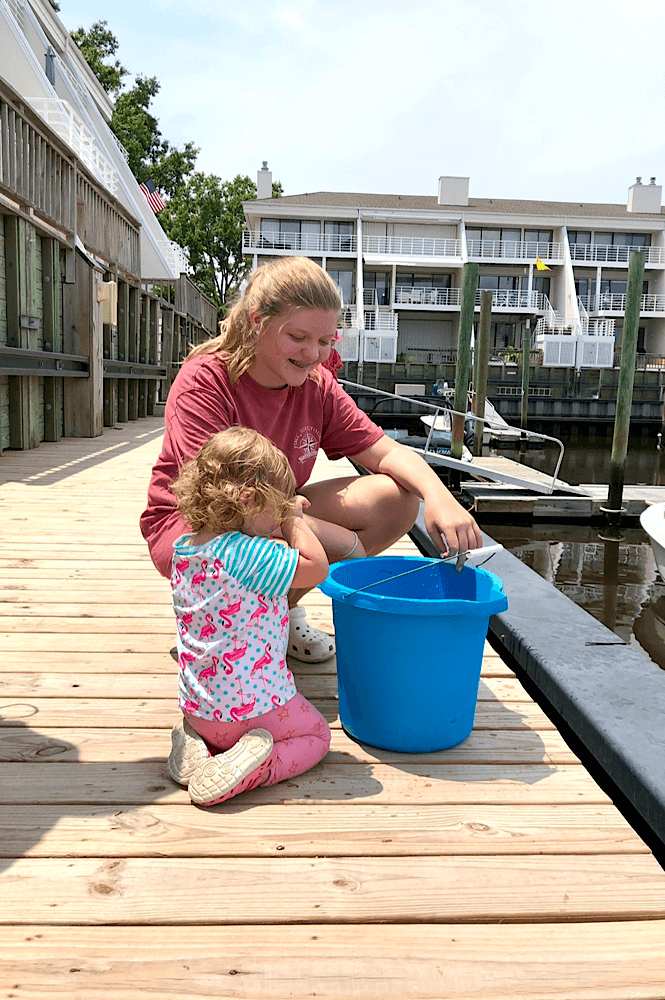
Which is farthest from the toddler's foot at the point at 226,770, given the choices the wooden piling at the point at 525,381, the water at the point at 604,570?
the wooden piling at the point at 525,381

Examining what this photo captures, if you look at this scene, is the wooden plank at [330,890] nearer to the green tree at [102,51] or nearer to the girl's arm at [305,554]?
the girl's arm at [305,554]

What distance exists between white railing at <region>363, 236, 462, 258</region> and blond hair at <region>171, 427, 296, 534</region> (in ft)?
105

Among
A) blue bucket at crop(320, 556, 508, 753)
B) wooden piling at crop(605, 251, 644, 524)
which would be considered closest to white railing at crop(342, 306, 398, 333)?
wooden piling at crop(605, 251, 644, 524)

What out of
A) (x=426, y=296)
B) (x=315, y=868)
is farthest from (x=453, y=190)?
(x=315, y=868)

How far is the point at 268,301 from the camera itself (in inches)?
76.5

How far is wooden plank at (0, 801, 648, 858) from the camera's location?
1400mm

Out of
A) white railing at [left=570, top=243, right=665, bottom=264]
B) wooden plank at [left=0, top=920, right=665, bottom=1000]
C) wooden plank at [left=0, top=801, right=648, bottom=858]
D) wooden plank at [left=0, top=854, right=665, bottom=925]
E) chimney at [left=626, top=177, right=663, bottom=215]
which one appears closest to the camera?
wooden plank at [left=0, top=920, right=665, bottom=1000]

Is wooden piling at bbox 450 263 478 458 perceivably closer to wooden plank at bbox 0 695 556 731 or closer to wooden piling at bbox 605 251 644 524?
wooden piling at bbox 605 251 644 524

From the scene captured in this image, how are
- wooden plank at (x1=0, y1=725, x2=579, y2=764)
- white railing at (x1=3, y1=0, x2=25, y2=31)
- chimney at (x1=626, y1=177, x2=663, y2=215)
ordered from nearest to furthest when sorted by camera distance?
wooden plank at (x1=0, y1=725, x2=579, y2=764), white railing at (x1=3, y1=0, x2=25, y2=31), chimney at (x1=626, y1=177, x2=663, y2=215)

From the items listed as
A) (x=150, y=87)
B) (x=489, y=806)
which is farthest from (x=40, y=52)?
(x=150, y=87)

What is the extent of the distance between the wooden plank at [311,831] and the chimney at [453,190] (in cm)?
3530

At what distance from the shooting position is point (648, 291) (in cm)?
3547

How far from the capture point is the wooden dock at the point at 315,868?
1.11 metres

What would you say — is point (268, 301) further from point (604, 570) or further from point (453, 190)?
point (453, 190)
